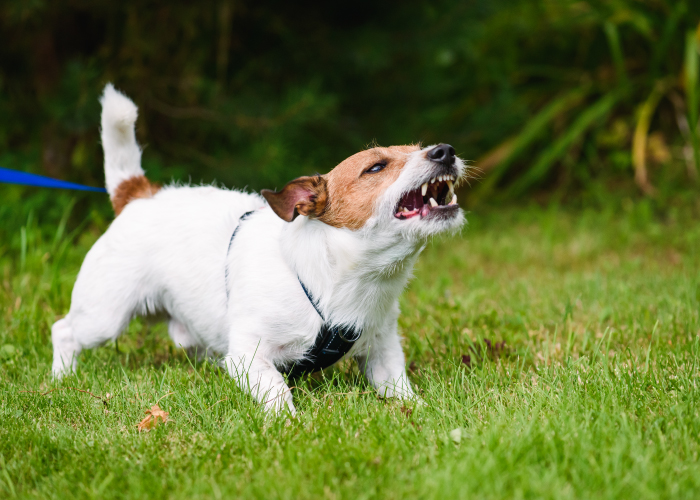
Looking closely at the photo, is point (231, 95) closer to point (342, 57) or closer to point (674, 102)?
point (342, 57)

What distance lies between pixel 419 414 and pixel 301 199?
96 centimetres

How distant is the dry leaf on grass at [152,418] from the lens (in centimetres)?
230

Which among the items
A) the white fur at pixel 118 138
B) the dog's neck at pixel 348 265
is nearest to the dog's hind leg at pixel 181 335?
the white fur at pixel 118 138

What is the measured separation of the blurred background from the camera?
536 cm

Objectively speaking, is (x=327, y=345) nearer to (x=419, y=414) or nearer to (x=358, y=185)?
(x=419, y=414)

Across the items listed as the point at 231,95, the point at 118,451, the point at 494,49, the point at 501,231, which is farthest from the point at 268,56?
the point at 118,451

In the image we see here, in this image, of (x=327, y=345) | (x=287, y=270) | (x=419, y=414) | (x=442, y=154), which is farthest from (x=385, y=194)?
(x=419, y=414)

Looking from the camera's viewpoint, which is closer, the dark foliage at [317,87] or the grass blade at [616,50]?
the dark foliage at [317,87]

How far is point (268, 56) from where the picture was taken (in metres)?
6.00

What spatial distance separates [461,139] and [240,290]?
15.7ft

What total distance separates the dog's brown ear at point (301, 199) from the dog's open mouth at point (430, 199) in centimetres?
33

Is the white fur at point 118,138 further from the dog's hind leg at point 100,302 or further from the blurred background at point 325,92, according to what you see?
the blurred background at point 325,92

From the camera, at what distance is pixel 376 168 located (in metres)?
2.67

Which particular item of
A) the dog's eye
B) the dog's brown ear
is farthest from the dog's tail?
the dog's eye
